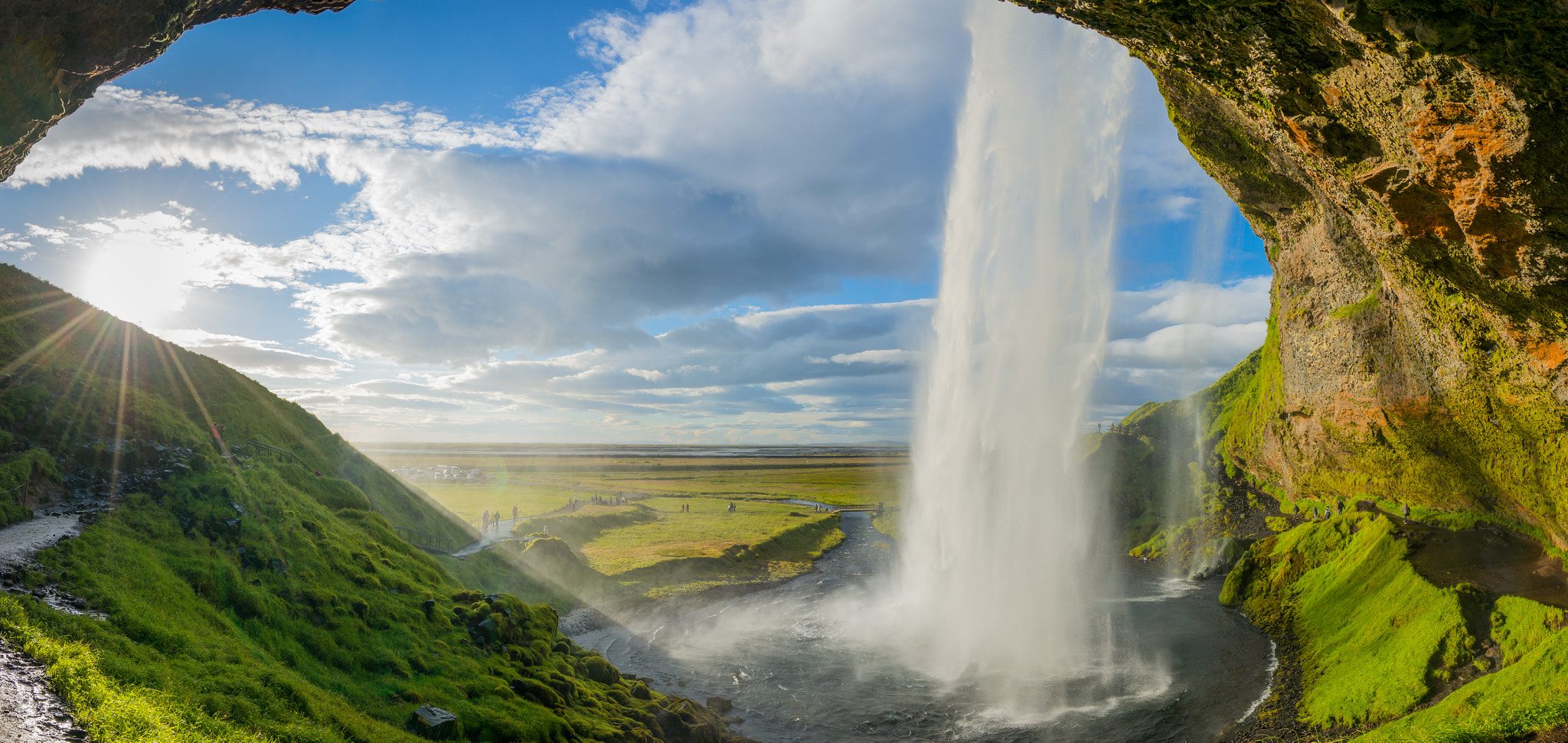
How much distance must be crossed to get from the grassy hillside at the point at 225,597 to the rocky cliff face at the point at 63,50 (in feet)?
38.2

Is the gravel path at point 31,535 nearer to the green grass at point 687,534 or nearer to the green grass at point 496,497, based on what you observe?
the green grass at point 687,534

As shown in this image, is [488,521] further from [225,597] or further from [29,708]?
[29,708]

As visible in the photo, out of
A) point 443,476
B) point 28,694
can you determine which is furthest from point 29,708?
point 443,476

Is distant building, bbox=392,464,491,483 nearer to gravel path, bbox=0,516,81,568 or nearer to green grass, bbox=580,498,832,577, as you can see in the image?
green grass, bbox=580,498,832,577

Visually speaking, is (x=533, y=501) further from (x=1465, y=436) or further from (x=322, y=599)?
(x=1465, y=436)

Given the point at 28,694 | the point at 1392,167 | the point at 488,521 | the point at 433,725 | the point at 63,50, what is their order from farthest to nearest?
1. the point at 488,521
2. the point at 433,725
3. the point at 63,50
4. the point at 1392,167
5. the point at 28,694

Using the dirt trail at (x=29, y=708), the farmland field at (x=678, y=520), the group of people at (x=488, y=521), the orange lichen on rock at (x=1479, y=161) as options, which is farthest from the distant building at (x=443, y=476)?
the orange lichen on rock at (x=1479, y=161)

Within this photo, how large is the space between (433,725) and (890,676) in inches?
827

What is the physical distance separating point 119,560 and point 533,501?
254 ft

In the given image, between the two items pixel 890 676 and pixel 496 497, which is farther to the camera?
pixel 496 497

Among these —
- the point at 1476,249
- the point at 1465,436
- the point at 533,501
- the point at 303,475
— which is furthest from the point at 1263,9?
the point at 533,501

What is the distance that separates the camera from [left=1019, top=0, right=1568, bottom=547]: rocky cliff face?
11.2 meters

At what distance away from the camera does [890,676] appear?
31125 millimetres

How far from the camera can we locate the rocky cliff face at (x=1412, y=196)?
11.2 meters
